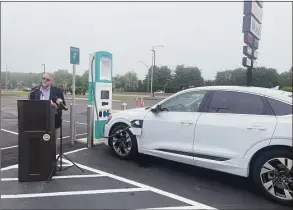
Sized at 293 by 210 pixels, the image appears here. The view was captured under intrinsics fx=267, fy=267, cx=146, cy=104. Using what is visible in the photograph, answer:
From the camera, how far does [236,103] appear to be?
4035mm

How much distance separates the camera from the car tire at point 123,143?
16.9 feet

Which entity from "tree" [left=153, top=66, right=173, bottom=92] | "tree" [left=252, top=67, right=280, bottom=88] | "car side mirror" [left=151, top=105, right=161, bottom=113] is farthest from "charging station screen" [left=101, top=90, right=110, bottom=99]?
"tree" [left=153, top=66, right=173, bottom=92]

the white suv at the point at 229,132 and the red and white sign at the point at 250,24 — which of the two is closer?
the white suv at the point at 229,132

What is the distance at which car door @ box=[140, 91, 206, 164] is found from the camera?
4301mm

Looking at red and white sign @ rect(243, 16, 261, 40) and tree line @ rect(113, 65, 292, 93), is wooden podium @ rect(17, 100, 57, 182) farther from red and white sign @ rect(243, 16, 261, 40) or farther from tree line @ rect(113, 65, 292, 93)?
red and white sign @ rect(243, 16, 261, 40)

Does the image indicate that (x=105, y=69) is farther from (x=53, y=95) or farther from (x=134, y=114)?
(x=53, y=95)

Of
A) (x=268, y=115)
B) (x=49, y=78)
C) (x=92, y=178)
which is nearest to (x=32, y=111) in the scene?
(x=49, y=78)

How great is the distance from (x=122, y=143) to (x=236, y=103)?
7.88 ft

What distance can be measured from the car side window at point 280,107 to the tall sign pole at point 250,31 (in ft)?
17.2

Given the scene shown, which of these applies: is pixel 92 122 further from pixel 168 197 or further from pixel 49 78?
pixel 168 197

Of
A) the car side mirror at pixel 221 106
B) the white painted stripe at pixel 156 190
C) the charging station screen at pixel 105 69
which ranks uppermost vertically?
the charging station screen at pixel 105 69

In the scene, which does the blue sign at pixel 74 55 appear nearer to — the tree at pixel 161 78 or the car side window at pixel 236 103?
the car side window at pixel 236 103

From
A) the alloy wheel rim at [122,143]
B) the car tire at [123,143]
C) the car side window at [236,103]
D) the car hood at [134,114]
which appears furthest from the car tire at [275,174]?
Answer: the alloy wheel rim at [122,143]

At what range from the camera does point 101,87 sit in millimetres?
6727
